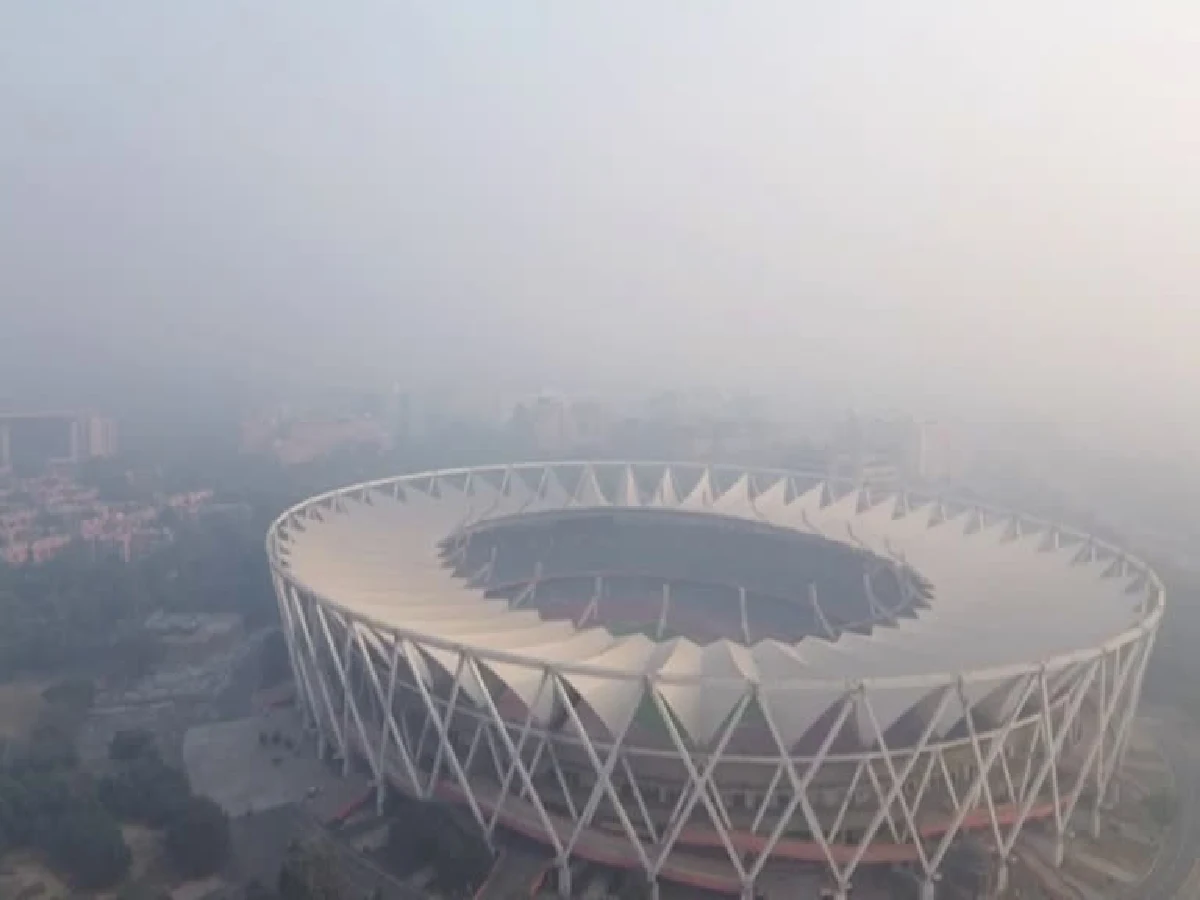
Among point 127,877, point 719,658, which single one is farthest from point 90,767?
point 719,658

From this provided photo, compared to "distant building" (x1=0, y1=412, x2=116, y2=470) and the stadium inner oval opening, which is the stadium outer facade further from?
"distant building" (x1=0, y1=412, x2=116, y2=470)

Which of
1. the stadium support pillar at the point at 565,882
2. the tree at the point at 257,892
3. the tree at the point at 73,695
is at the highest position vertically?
the stadium support pillar at the point at 565,882

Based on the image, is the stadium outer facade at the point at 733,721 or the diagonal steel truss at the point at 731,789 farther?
the stadium outer facade at the point at 733,721

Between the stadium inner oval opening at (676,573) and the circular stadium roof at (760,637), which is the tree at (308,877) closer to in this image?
the circular stadium roof at (760,637)

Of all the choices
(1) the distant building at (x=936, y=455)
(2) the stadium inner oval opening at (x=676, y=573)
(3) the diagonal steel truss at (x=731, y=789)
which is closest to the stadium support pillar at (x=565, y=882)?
(3) the diagonal steel truss at (x=731, y=789)

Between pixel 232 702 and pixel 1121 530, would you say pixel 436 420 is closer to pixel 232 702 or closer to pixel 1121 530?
pixel 1121 530

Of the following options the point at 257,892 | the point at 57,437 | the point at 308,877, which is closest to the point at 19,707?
the point at 257,892
